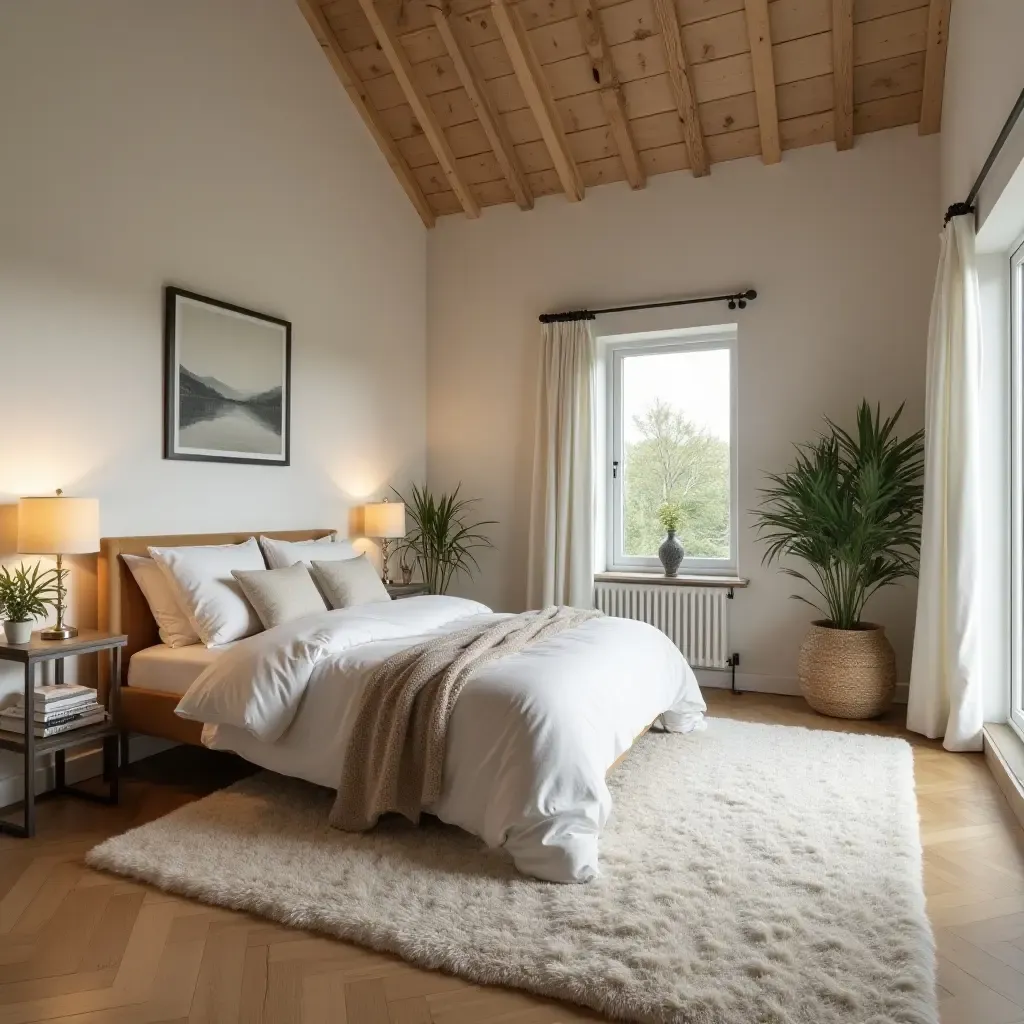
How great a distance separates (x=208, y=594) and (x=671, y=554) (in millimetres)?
2917

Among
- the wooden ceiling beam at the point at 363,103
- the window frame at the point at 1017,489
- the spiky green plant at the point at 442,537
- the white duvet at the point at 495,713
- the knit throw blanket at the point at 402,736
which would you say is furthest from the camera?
the spiky green plant at the point at 442,537

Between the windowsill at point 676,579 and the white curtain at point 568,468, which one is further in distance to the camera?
the white curtain at point 568,468

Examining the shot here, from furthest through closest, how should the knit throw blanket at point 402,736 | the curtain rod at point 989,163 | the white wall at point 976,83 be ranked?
the white wall at point 976,83
the curtain rod at point 989,163
the knit throw blanket at point 402,736

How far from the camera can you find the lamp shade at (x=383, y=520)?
5.13 m

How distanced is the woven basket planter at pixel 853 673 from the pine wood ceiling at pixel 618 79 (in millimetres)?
2896

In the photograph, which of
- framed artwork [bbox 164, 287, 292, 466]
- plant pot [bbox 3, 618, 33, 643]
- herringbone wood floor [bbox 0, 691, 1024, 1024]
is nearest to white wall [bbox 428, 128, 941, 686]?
framed artwork [bbox 164, 287, 292, 466]

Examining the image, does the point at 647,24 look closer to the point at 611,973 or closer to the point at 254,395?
the point at 254,395

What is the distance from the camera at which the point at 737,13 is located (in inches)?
172

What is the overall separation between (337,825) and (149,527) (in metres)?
1.83

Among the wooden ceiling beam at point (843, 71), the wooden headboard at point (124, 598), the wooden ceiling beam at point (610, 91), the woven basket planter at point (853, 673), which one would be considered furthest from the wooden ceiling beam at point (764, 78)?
the wooden headboard at point (124, 598)

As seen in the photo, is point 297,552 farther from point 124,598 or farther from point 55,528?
point 55,528

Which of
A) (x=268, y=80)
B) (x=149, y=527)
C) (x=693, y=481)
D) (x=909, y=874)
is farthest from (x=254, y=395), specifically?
(x=909, y=874)

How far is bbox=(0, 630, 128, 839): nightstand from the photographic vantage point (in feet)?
9.32

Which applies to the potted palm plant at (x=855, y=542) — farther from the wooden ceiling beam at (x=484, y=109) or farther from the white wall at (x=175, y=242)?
the white wall at (x=175, y=242)
